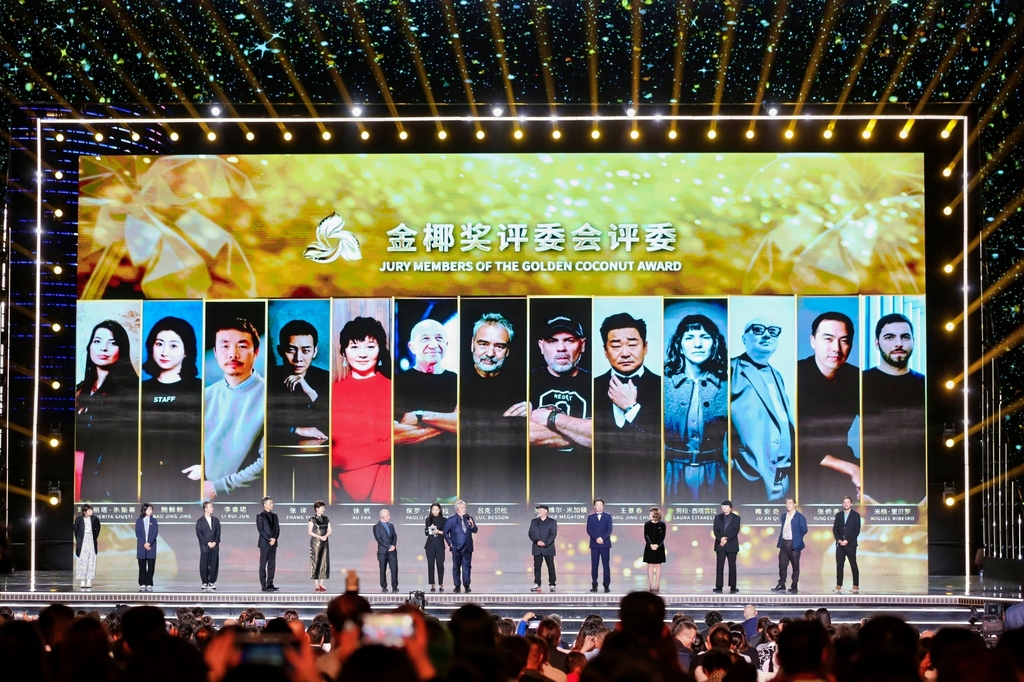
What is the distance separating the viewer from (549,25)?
15117 millimetres

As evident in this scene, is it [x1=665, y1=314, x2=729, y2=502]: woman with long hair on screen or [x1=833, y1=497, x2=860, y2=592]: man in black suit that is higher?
[x1=665, y1=314, x2=729, y2=502]: woman with long hair on screen

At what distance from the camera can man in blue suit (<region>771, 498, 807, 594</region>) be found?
588 inches

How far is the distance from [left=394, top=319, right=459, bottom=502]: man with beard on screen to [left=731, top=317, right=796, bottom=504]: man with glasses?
3.51 metres

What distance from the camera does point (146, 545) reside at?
591 inches

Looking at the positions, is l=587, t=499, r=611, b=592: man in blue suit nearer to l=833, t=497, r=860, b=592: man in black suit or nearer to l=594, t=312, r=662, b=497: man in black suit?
l=594, t=312, r=662, b=497: man in black suit

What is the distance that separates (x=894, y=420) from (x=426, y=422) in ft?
19.1

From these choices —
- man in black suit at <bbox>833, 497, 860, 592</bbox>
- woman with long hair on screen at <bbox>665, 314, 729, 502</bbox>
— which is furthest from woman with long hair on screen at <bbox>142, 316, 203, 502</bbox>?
man in black suit at <bbox>833, 497, 860, 592</bbox>

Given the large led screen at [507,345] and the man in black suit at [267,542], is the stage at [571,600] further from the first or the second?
the large led screen at [507,345]

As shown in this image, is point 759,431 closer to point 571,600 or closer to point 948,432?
point 948,432

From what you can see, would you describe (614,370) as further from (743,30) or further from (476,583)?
(743,30)

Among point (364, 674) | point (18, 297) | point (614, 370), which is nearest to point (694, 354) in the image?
point (614, 370)

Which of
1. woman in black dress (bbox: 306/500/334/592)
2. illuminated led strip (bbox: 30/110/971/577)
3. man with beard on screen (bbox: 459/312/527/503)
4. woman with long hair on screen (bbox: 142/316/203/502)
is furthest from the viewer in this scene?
woman with long hair on screen (bbox: 142/316/203/502)

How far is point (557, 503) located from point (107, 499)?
5.66 m

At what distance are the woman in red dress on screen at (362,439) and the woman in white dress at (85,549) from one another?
9.68 feet
